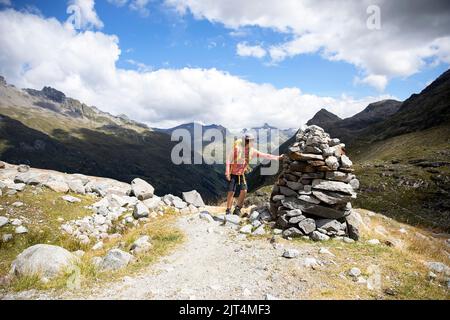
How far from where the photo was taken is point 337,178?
14.3 meters

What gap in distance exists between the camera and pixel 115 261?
10.2m

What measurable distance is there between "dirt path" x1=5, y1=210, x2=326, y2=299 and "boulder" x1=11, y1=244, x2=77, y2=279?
3.41ft

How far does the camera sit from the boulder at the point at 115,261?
9992 mm

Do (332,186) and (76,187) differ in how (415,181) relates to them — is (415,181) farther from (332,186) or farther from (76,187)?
(76,187)

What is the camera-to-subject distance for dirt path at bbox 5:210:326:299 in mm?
8172

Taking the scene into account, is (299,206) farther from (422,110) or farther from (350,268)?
(422,110)

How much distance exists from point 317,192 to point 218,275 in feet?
21.2

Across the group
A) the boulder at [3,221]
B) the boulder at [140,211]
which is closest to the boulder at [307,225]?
the boulder at [140,211]

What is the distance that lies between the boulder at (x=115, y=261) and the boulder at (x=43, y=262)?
946 millimetres

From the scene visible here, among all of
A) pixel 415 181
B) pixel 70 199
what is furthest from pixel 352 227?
pixel 415 181

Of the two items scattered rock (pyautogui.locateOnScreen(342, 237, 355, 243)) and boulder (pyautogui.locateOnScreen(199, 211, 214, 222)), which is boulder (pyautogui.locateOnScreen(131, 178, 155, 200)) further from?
scattered rock (pyautogui.locateOnScreen(342, 237, 355, 243))

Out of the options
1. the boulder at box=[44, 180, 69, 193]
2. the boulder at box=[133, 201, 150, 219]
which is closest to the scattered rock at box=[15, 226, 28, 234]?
the boulder at box=[44, 180, 69, 193]

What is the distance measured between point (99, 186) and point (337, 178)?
A: 17636 mm
